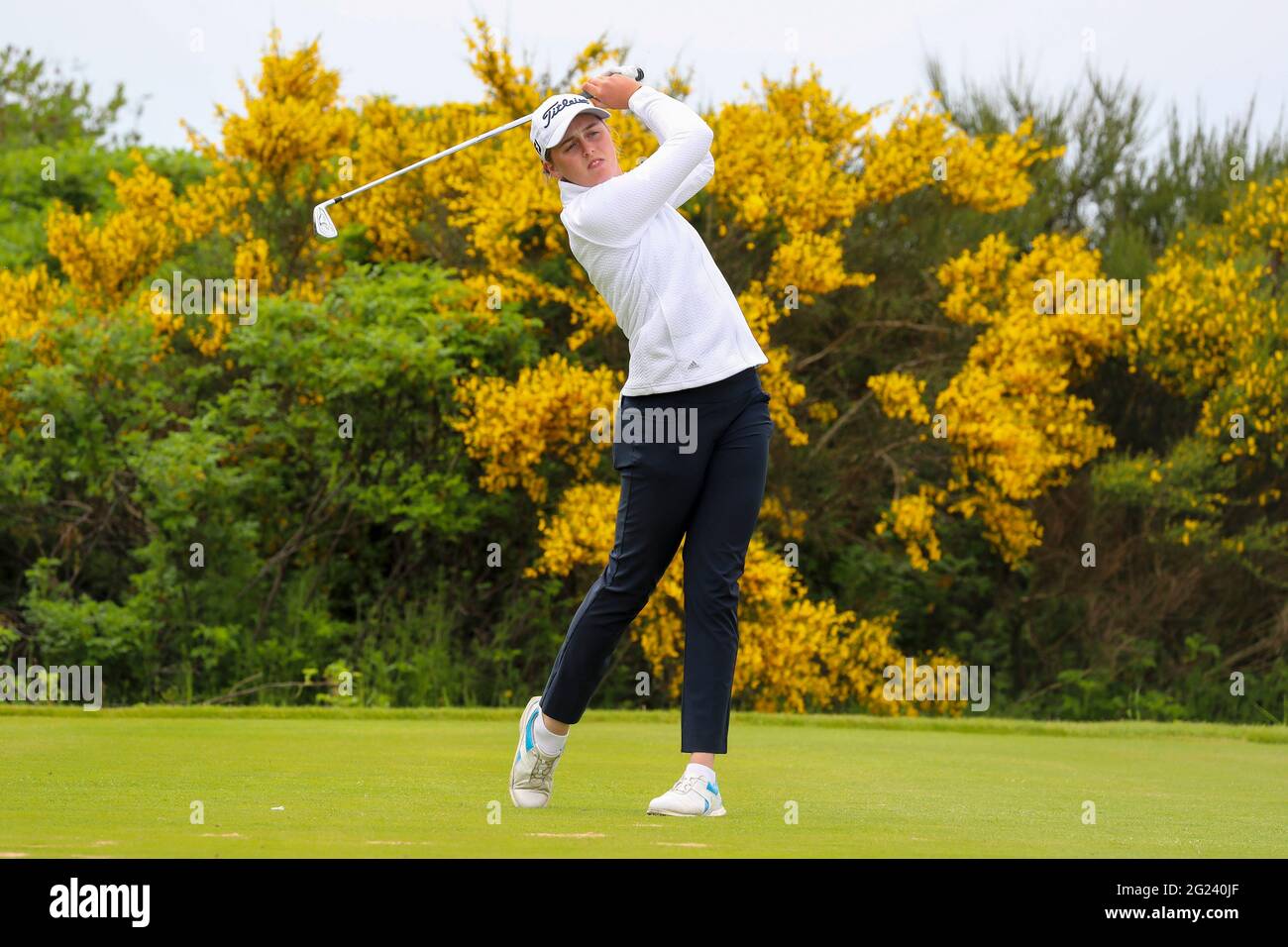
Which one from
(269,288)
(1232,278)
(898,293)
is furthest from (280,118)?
(1232,278)

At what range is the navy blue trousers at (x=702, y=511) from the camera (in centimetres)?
437

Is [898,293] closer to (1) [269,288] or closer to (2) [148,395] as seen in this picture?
(1) [269,288]

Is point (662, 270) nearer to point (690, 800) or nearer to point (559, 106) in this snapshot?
point (559, 106)

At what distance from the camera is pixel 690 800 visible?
4094 mm

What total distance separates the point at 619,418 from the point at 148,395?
706cm

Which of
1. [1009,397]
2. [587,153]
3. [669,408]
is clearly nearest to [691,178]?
[587,153]

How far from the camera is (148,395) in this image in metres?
10.8

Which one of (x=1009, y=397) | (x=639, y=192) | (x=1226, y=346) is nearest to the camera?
(x=639, y=192)

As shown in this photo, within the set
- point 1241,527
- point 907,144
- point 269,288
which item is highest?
point 907,144

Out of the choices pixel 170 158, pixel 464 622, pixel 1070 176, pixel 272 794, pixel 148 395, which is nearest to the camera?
pixel 272 794

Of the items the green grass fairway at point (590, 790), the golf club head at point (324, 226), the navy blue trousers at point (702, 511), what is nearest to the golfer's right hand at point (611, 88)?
the navy blue trousers at point (702, 511)

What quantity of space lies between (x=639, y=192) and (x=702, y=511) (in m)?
0.85

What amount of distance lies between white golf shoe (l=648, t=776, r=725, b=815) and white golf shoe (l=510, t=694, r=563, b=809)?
294 millimetres

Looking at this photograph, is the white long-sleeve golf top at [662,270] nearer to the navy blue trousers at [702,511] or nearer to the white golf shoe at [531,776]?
the navy blue trousers at [702,511]
